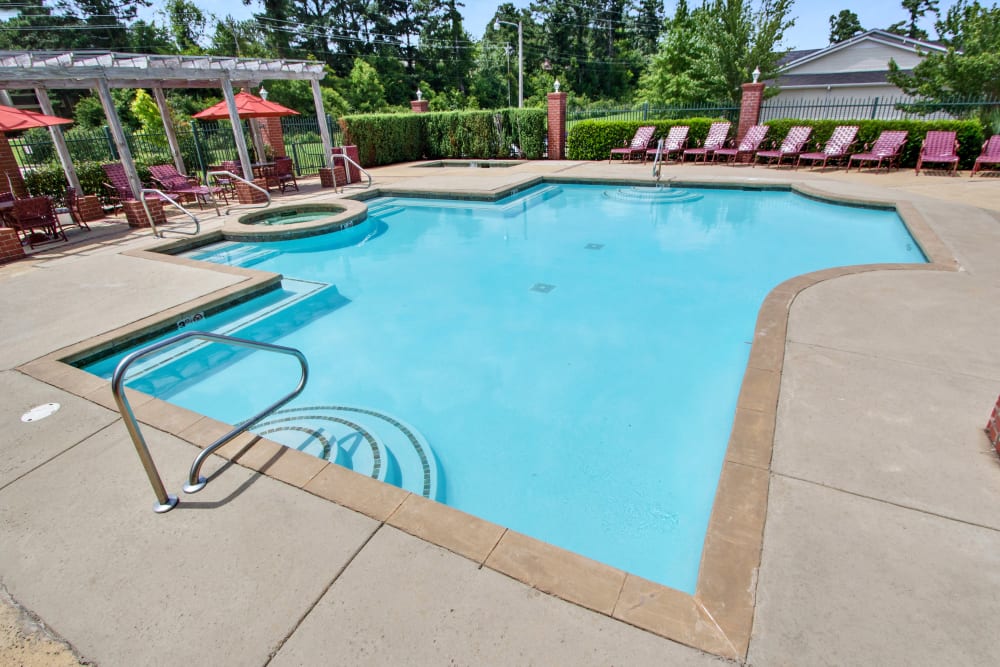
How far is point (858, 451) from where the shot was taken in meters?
2.74

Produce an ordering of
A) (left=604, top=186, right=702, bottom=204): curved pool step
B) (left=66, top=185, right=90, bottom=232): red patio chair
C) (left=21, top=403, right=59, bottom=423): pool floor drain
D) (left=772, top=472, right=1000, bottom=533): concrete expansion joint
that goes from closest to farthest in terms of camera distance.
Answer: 1. (left=772, top=472, right=1000, bottom=533): concrete expansion joint
2. (left=21, top=403, right=59, bottom=423): pool floor drain
3. (left=66, top=185, right=90, bottom=232): red patio chair
4. (left=604, top=186, right=702, bottom=204): curved pool step

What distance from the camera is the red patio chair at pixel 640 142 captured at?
15.4 meters

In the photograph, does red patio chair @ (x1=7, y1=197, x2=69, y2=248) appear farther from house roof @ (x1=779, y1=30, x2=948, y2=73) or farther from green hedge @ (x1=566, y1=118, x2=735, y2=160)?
house roof @ (x1=779, y1=30, x2=948, y2=73)

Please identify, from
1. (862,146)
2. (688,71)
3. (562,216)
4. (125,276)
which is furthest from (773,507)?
(688,71)

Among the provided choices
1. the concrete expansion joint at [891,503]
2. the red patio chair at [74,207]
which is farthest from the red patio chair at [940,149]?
the red patio chair at [74,207]

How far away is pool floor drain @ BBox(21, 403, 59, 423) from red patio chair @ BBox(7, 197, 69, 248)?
643 centimetres

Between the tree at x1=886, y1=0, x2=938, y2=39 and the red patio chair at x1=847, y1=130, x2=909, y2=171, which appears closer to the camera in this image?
the red patio chair at x1=847, y1=130, x2=909, y2=171

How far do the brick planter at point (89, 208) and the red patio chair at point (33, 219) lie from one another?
3.31ft

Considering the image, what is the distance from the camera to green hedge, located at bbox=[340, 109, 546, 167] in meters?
17.3

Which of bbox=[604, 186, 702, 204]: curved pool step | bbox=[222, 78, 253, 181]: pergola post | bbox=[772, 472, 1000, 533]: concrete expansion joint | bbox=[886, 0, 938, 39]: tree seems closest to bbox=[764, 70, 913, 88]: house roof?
bbox=[604, 186, 702, 204]: curved pool step

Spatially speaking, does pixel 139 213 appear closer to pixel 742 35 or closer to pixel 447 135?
pixel 447 135

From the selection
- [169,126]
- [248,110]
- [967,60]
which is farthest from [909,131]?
[169,126]

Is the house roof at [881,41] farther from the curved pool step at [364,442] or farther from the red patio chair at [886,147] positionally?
the curved pool step at [364,442]

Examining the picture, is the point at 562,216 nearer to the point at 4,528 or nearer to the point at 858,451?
the point at 858,451
